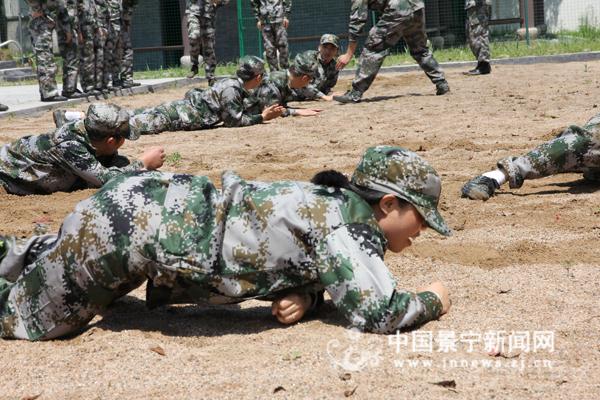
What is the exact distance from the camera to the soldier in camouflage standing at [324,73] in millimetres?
11711

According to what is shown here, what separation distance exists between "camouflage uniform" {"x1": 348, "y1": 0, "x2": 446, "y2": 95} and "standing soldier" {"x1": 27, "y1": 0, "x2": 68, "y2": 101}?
391 cm

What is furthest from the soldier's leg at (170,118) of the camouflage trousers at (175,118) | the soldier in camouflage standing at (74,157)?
the soldier in camouflage standing at (74,157)

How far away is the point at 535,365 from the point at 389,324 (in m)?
0.52

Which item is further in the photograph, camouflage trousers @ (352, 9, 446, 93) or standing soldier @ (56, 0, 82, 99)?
standing soldier @ (56, 0, 82, 99)

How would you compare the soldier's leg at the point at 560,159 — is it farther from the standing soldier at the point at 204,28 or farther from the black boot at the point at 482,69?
the standing soldier at the point at 204,28

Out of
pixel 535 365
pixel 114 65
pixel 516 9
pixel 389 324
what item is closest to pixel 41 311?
pixel 389 324

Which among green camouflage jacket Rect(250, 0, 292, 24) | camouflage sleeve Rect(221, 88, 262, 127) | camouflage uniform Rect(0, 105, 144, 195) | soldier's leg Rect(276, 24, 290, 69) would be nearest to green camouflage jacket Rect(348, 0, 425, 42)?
camouflage sleeve Rect(221, 88, 262, 127)

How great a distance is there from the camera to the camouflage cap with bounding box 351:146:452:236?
3.46 metres

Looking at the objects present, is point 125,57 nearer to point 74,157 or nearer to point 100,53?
point 100,53

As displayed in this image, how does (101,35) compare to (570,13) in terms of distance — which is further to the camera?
(570,13)

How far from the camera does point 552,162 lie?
5.86 meters

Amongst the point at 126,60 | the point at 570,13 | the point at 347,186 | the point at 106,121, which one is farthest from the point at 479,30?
the point at 347,186

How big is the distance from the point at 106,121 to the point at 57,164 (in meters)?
0.84

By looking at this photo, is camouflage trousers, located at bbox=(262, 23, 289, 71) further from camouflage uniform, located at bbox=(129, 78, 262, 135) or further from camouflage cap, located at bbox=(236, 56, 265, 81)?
camouflage cap, located at bbox=(236, 56, 265, 81)
